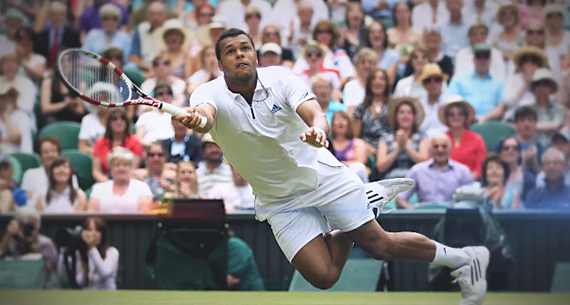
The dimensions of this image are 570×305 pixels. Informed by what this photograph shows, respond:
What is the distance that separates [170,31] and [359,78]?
1789 millimetres

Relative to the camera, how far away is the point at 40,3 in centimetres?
931

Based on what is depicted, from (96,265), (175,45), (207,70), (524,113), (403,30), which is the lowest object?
(96,265)

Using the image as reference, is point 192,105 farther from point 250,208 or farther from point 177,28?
point 177,28

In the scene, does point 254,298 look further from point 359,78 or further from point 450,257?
Answer: point 359,78

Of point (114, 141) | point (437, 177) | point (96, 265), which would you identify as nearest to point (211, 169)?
point (114, 141)

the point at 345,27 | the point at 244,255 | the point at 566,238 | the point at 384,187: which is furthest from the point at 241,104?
the point at 345,27

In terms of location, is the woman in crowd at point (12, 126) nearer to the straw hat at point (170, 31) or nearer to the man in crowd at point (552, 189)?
the straw hat at point (170, 31)

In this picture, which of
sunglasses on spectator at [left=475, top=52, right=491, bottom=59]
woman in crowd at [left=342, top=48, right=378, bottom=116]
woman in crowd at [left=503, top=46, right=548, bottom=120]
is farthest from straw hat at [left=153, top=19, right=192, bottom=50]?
woman in crowd at [left=503, top=46, right=548, bottom=120]

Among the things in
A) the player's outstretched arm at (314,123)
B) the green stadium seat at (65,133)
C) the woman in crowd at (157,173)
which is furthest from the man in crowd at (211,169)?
the player's outstretched arm at (314,123)

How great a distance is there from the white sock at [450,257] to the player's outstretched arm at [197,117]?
1.44 m

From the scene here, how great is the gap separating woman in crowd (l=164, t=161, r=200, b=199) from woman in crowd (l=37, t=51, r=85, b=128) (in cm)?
148

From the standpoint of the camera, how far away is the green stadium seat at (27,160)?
25.6 feet

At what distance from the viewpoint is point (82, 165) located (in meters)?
7.62

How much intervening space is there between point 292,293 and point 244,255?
1.44ft
